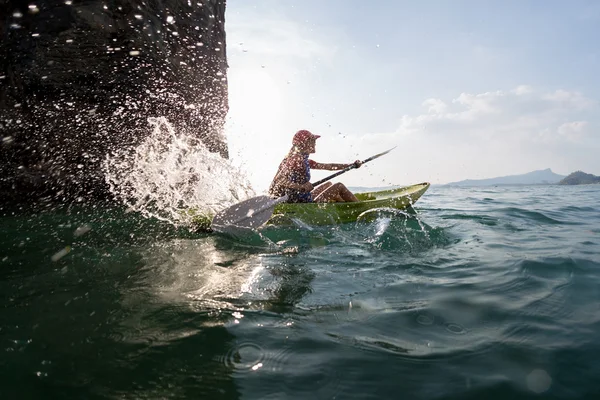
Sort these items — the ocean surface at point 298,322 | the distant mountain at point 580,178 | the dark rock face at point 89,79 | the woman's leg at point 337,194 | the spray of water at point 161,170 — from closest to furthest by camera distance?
1. the ocean surface at point 298,322
2. the woman's leg at point 337,194
3. the dark rock face at point 89,79
4. the spray of water at point 161,170
5. the distant mountain at point 580,178

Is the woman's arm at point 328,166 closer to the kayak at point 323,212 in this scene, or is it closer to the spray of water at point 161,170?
the kayak at point 323,212

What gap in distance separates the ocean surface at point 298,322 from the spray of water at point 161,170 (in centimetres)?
534

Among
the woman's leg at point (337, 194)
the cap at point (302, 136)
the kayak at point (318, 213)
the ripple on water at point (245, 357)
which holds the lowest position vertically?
the ripple on water at point (245, 357)

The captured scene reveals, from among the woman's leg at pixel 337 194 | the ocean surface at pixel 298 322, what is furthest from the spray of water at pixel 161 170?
the ocean surface at pixel 298 322

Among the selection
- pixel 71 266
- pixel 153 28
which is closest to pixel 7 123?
pixel 153 28

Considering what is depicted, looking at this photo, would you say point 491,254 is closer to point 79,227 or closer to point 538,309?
point 538,309

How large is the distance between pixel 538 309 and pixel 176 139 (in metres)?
11.5

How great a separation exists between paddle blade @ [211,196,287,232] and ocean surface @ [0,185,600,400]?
0.65 meters

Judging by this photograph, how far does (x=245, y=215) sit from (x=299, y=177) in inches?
71.9

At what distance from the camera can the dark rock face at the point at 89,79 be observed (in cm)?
739

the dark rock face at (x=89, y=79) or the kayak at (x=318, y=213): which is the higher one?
the dark rock face at (x=89, y=79)

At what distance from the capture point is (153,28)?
8.51 meters

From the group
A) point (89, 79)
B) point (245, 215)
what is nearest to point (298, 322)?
point (245, 215)

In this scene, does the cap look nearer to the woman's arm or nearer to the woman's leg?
the woman's leg
